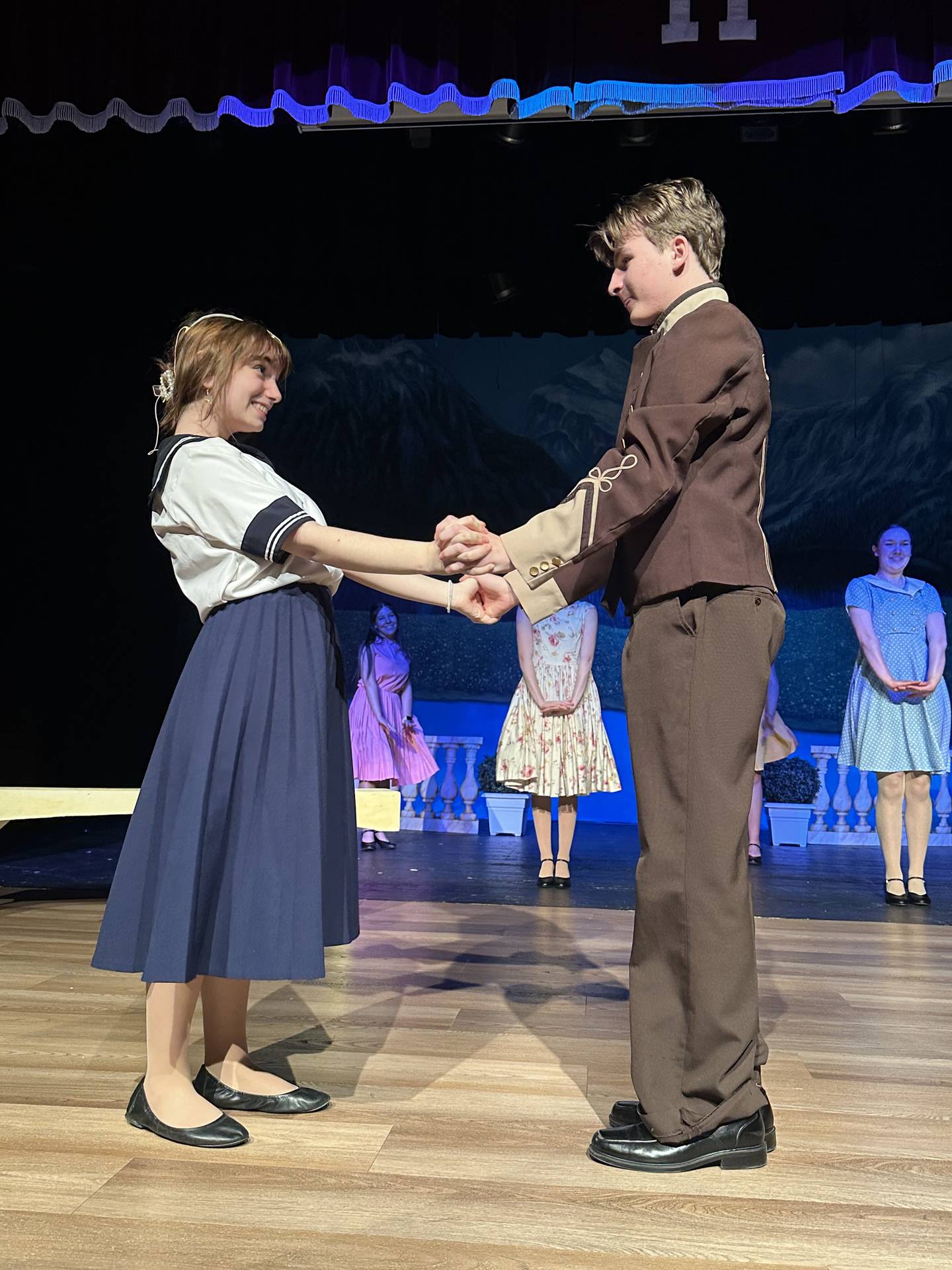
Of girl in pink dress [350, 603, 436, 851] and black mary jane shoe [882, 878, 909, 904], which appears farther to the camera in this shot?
girl in pink dress [350, 603, 436, 851]

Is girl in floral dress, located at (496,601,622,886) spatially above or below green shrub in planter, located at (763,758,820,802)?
above

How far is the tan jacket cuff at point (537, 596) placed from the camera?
6.58ft

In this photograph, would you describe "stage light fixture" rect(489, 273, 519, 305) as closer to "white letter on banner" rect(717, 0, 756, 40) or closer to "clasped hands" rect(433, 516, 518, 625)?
"white letter on banner" rect(717, 0, 756, 40)

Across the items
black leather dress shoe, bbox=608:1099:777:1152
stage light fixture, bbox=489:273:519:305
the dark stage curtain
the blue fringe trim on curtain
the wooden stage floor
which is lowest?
the wooden stage floor

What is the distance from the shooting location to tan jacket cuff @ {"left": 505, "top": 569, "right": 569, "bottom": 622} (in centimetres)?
201

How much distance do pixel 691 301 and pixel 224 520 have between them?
897 millimetres

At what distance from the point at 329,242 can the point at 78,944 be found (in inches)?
209

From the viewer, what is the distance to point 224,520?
2.04 m

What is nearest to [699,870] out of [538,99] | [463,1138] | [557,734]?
[463,1138]

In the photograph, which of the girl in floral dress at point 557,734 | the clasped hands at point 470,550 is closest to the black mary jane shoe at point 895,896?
the girl in floral dress at point 557,734

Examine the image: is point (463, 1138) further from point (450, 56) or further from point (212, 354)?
point (450, 56)

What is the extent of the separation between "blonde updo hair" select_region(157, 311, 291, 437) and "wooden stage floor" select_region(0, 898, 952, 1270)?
1.34 m

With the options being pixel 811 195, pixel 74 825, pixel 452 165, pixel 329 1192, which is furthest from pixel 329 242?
pixel 329 1192

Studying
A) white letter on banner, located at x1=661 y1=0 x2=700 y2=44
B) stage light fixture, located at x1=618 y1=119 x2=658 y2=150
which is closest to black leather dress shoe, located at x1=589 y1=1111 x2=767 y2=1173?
white letter on banner, located at x1=661 y1=0 x2=700 y2=44
